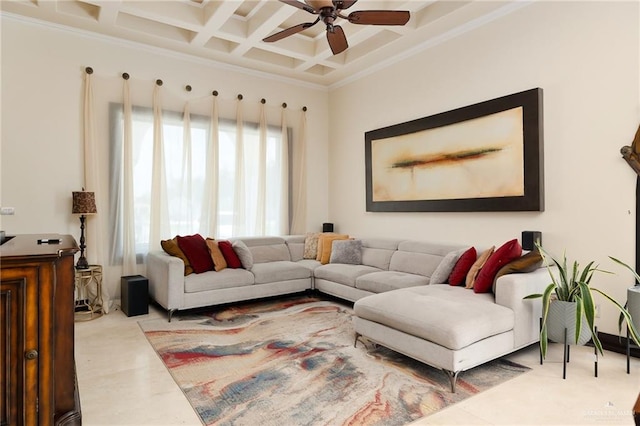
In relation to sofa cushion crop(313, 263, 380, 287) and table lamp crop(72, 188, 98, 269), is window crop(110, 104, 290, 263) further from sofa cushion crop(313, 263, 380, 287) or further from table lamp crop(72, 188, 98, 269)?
sofa cushion crop(313, 263, 380, 287)

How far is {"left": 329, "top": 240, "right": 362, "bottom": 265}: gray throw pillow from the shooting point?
5.17 m

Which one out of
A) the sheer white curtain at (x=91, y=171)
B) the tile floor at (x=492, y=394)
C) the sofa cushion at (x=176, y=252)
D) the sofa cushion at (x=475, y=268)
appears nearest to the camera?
the tile floor at (x=492, y=394)

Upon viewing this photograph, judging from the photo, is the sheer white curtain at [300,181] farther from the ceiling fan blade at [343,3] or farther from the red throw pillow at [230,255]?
the ceiling fan blade at [343,3]

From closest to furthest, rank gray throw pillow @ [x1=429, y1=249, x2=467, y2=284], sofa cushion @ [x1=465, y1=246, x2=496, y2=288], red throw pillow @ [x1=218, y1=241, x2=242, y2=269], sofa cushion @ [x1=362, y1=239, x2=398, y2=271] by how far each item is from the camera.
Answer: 1. sofa cushion @ [x1=465, y1=246, x2=496, y2=288]
2. gray throw pillow @ [x1=429, y1=249, x2=467, y2=284]
3. red throw pillow @ [x1=218, y1=241, x2=242, y2=269]
4. sofa cushion @ [x1=362, y1=239, x2=398, y2=271]

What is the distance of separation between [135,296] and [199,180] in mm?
1711

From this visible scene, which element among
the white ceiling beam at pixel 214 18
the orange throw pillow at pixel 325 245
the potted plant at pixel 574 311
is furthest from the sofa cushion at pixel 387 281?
the white ceiling beam at pixel 214 18

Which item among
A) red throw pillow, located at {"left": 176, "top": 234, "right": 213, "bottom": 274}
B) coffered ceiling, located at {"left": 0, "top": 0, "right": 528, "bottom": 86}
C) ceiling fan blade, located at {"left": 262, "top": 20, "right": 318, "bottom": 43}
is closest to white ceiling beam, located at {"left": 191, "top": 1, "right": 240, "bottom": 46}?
coffered ceiling, located at {"left": 0, "top": 0, "right": 528, "bottom": 86}

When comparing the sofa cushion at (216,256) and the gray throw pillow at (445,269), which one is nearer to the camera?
the gray throw pillow at (445,269)

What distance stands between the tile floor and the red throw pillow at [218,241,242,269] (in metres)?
1.58

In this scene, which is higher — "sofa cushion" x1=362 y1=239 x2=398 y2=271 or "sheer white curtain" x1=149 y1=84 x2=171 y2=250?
"sheer white curtain" x1=149 y1=84 x2=171 y2=250

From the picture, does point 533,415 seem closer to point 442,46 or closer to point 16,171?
point 442,46

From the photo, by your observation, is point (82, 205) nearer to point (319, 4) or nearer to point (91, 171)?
point (91, 171)

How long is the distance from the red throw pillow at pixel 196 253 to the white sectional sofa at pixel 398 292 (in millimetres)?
98

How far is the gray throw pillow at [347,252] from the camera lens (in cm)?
517
